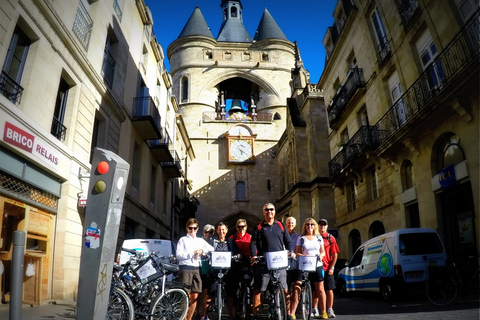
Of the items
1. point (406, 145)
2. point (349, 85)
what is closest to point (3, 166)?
point (406, 145)

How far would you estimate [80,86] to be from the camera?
10539 mm

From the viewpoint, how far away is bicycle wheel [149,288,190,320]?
17.7 feet

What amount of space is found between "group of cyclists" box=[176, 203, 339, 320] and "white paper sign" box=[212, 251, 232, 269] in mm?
251

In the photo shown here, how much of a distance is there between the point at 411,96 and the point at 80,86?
32.6ft

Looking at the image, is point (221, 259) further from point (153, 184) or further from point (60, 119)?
point (153, 184)

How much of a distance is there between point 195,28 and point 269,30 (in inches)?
339

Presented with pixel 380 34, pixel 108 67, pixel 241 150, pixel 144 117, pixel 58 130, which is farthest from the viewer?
pixel 241 150

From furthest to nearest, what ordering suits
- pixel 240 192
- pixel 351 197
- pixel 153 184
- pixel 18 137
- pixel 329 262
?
pixel 240 192
pixel 153 184
pixel 351 197
pixel 18 137
pixel 329 262

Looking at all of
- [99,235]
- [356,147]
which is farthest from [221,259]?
[356,147]

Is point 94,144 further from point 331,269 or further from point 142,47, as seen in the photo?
point 331,269

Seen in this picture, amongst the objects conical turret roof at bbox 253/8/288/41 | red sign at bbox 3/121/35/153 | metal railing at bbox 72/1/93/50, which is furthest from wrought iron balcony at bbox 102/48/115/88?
conical turret roof at bbox 253/8/288/41

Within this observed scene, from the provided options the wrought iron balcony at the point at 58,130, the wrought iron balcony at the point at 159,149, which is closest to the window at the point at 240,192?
the wrought iron balcony at the point at 159,149

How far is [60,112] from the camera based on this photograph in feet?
32.8

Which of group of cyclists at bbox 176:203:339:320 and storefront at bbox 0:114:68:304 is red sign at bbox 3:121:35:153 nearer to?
storefront at bbox 0:114:68:304
